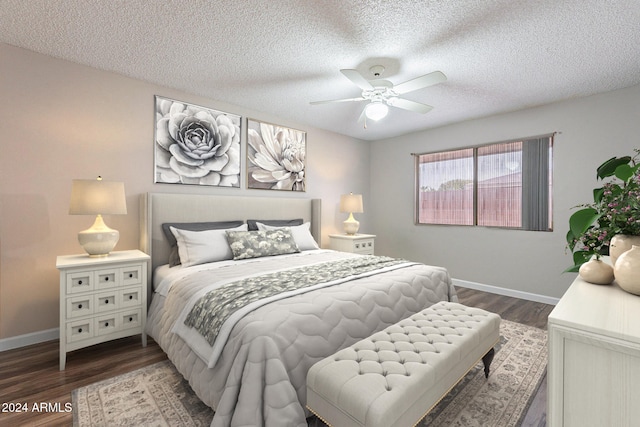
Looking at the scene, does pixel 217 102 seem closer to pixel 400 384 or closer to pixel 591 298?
pixel 400 384

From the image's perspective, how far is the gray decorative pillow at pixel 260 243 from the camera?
9.60ft

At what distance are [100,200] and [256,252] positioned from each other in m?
1.38

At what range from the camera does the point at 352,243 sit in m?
4.31

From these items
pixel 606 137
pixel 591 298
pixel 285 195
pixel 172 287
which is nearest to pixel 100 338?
pixel 172 287

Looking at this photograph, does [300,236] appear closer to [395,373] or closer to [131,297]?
[131,297]

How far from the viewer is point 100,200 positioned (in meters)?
2.31

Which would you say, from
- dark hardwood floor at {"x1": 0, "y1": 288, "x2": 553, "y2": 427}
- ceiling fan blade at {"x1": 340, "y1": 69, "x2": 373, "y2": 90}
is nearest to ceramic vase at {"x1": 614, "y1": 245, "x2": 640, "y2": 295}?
dark hardwood floor at {"x1": 0, "y1": 288, "x2": 553, "y2": 427}

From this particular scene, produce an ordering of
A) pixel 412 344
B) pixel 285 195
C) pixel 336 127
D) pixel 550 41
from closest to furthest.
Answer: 1. pixel 412 344
2. pixel 550 41
3. pixel 285 195
4. pixel 336 127

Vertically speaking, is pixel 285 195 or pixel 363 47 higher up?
pixel 363 47

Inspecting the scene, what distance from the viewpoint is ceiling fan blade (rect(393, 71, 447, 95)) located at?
223 centimetres

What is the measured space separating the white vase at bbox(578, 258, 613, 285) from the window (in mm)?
2997

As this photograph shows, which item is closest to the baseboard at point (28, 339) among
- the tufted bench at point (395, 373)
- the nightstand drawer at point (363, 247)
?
the tufted bench at point (395, 373)

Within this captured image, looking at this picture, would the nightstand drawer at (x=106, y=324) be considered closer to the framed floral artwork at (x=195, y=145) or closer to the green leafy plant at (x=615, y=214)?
the framed floral artwork at (x=195, y=145)

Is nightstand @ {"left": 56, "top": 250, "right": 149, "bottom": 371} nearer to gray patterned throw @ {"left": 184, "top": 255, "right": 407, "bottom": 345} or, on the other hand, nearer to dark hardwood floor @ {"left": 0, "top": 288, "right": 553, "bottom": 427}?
dark hardwood floor @ {"left": 0, "top": 288, "right": 553, "bottom": 427}
